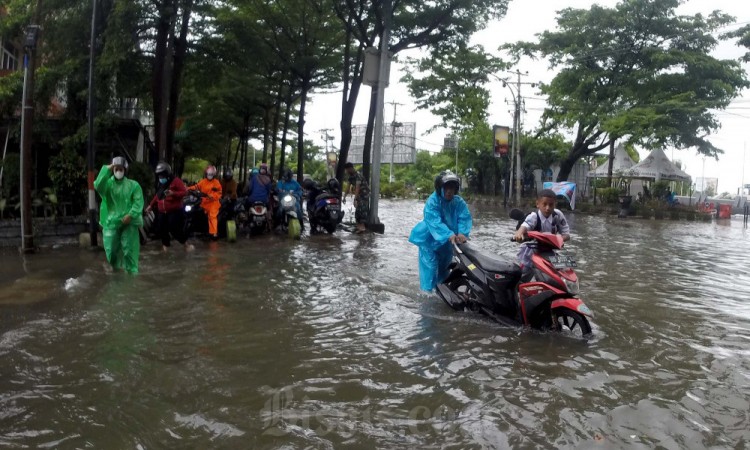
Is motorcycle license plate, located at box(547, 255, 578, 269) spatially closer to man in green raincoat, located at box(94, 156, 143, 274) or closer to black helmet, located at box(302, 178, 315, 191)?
man in green raincoat, located at box(94, 156, 143, 274)

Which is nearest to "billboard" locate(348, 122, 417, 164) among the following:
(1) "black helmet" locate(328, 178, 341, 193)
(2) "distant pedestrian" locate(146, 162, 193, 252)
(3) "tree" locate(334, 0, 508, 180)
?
(3) "tree" locate(334, 0, 508, 180)

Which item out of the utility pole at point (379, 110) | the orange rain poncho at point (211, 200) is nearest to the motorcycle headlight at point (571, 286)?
the orange rain poncho at point (211, 200)

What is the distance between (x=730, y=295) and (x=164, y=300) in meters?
7.25

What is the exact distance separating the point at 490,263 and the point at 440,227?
33.1 inches

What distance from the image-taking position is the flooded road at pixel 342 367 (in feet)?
11.5

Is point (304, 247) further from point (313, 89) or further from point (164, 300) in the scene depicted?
point (313, 89)

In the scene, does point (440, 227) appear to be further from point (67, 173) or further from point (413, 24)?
point (413, 24)

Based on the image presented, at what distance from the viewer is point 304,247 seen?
1217cm

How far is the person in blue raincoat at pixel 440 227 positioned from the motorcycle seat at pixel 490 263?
1.05ft

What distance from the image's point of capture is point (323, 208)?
14445 mm

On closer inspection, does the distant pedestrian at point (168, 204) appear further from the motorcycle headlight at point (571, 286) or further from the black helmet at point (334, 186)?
the motorcycle headlight at point (571, 286)

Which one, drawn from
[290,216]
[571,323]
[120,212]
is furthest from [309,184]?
[571,323]

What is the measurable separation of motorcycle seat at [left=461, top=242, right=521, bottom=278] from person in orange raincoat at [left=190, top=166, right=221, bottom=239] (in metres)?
6.88

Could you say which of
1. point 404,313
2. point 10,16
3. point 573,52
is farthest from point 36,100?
point 573,52
